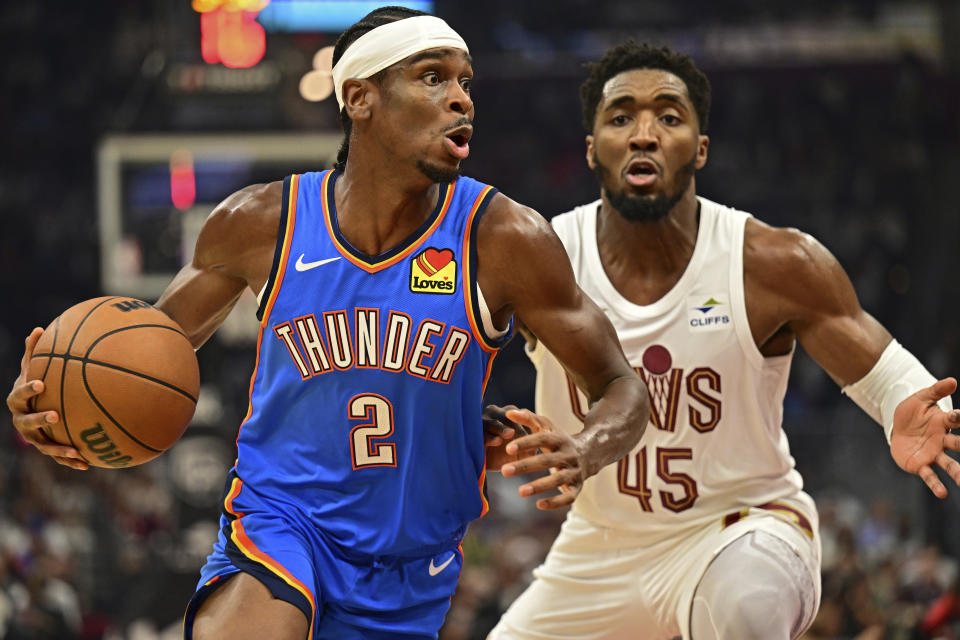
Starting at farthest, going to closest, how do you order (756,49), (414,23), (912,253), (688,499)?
1. (756,49)
2. (912,253)
3. (688,499)
4. (414,23)

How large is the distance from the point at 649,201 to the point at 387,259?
4.47ft

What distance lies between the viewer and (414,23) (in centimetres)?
388

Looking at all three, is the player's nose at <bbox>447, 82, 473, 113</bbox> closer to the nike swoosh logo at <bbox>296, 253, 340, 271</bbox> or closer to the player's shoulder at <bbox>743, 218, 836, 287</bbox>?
the nike swoosh logo at <bbox>296, 253, 340, 271</bbox>

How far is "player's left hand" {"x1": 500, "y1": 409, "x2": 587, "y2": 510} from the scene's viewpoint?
316 centimetres

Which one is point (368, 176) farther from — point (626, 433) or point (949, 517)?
point (949, 517)

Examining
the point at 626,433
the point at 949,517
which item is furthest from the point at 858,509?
the point at 626,433

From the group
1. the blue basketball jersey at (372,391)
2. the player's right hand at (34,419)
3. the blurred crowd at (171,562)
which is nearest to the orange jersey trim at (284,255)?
the blue basketball jersey at (372,391)

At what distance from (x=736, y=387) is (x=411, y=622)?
1622 mm

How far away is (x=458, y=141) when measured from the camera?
3.84 meters

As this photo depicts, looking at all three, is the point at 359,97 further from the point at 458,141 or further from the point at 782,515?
the point at 782,515

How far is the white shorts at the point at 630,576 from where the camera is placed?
14.6 ft

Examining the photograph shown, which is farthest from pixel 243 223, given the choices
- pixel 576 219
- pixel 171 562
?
pixel 171 562

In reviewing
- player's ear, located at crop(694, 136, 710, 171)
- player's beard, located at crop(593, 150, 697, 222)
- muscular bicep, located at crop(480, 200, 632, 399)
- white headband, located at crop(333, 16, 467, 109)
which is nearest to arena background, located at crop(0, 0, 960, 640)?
player's ear, located at crop(694, 136, 710, 171)

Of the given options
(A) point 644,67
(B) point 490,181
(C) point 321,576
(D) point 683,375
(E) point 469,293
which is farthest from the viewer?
(B) point 490,181
